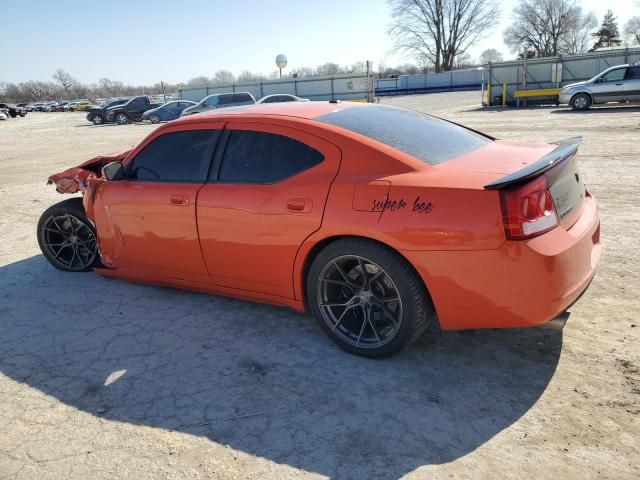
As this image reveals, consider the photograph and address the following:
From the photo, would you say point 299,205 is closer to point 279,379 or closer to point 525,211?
point 279,379

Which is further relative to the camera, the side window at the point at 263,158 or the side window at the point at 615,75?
the side window at the point at 615,75

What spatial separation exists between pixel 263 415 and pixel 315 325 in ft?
3.49

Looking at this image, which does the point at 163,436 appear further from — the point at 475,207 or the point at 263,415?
the point at 475,207

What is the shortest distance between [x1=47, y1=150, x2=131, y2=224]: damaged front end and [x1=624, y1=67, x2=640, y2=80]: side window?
20.7m

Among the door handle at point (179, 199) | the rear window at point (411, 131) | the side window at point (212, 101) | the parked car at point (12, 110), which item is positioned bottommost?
the door handle at point (179, 199)

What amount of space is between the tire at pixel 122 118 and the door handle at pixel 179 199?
30996mm

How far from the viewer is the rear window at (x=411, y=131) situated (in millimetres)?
3172

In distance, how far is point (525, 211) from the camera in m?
2.57

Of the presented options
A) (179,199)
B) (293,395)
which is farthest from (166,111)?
(293,395)

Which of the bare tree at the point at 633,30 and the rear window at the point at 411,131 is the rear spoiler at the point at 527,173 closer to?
the rear window at the point at 411,131

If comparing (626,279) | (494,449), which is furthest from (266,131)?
(626,279)

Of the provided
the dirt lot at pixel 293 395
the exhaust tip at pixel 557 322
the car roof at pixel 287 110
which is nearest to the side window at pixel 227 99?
the dirt lot at pixel 293 395

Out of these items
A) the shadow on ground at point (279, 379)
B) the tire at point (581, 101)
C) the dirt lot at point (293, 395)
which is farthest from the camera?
the tire at point (581, 101)

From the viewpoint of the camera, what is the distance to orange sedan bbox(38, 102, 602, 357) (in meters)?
2.63
